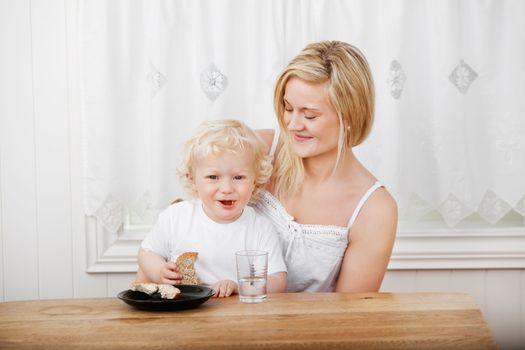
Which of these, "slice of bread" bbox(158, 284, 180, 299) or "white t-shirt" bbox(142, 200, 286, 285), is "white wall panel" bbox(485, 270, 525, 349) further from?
"slice of bread" bbox(158, 284, 180, 299)

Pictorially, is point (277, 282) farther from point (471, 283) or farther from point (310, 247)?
point (471, 283)

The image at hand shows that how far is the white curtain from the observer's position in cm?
287

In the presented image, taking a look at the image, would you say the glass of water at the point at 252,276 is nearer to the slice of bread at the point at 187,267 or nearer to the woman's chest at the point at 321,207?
the slice of bread at the point at 187,267

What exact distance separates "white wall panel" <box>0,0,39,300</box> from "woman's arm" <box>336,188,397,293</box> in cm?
142

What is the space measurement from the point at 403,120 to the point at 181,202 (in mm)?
1060

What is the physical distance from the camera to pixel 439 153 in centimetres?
293

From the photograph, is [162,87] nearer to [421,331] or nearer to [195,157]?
[195,157]

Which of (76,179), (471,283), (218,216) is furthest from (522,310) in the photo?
(76,179)

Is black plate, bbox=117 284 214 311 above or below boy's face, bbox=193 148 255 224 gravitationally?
below

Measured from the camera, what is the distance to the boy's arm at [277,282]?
6.67 ft

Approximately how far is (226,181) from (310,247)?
37 cm

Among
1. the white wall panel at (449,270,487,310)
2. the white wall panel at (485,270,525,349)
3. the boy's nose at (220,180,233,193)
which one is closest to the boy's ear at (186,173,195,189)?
the boy's nose at (220,180,233,193)

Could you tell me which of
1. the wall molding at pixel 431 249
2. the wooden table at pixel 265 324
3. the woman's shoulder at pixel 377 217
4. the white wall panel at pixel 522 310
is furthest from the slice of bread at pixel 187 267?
the white wall panel at pixel 522 310

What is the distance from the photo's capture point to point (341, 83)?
7.11 feet
